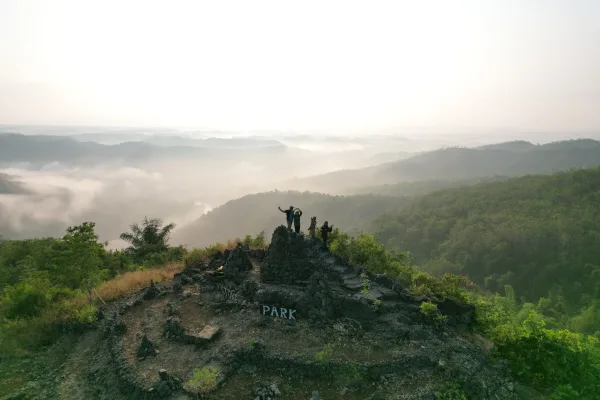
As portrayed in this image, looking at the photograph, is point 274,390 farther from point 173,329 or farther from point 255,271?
point 255,271

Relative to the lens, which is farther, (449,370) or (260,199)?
(260,199)

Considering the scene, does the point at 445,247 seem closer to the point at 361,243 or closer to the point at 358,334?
the point at 361,243

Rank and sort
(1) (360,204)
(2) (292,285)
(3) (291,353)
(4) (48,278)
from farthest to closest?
(1) (360,204) → (4) (48,278) → (2) (292,285) → (3) (291,353)

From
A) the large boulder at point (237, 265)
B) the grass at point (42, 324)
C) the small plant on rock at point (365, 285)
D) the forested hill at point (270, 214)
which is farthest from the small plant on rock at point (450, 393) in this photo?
the forested hill at point (270, 214)

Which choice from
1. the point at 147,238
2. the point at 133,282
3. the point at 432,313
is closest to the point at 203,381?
the point at 432,313

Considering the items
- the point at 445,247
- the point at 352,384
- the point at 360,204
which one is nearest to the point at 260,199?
the point at 360,204

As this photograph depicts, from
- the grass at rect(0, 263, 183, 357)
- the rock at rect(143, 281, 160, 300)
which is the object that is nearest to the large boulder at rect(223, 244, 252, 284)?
the rock at rect(143, 281, 160, 300)
